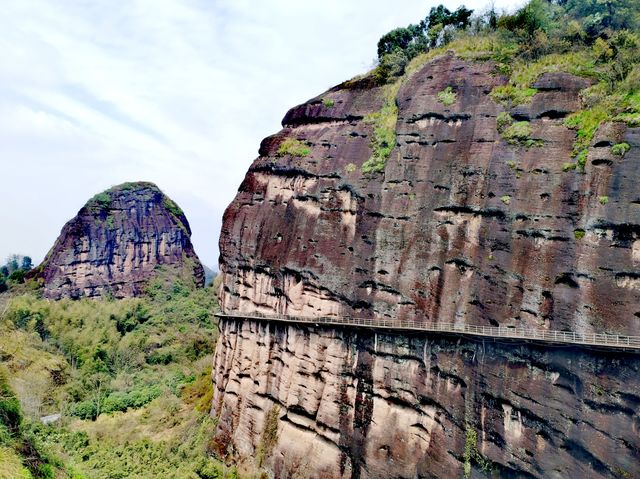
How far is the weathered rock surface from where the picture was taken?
43.9 ft

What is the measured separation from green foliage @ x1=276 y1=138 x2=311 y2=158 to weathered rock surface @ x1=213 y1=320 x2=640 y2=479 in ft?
31.5

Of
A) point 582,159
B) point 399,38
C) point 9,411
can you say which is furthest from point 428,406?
point 399,38

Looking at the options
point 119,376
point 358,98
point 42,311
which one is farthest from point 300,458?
point 42,311

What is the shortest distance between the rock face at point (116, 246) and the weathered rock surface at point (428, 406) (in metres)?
46.3

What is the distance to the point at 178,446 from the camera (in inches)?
1038

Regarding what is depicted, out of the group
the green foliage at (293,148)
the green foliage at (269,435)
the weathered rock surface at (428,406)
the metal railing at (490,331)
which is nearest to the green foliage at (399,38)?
the green foliage at (293,148)

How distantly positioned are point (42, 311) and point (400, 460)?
51954mm

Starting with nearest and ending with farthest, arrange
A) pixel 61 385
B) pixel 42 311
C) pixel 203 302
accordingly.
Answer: pixel 61 385, pixel 42 311, pixel 203 302

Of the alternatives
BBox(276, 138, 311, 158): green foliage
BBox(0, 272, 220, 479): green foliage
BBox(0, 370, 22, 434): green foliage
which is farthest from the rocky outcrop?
BBox(0, 370, 22, 434): green foliage

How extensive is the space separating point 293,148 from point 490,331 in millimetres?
14926

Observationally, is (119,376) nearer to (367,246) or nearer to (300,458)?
(300,458)

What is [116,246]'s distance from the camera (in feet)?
211

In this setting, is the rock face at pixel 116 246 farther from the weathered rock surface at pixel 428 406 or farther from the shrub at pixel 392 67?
the shrub at pixel 392 67

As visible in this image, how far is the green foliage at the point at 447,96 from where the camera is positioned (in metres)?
20.1
